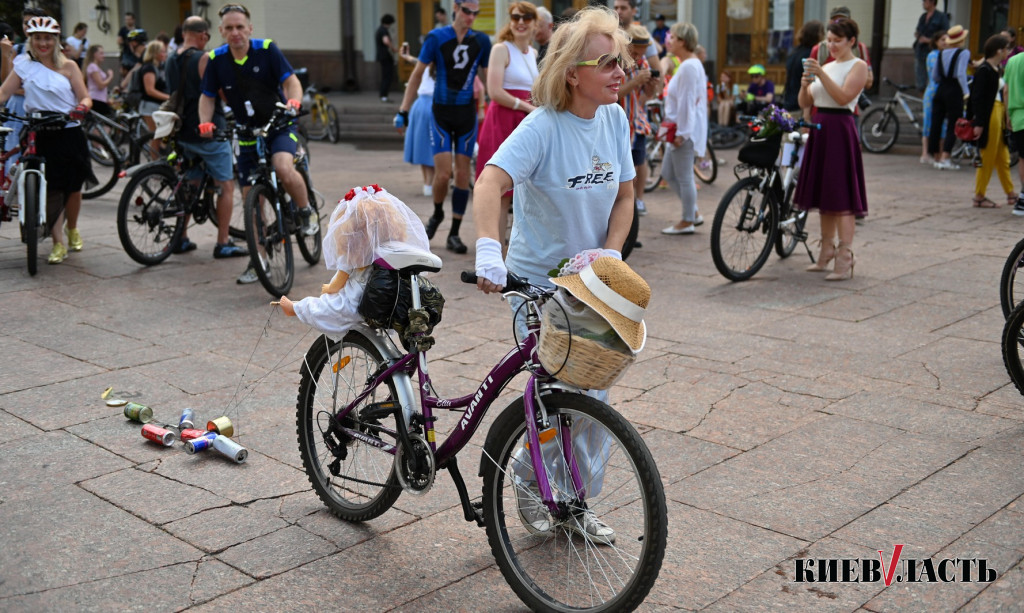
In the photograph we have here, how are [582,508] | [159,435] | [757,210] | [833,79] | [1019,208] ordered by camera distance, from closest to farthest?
A: [582,508] < [159,435] < [833,79] < [757,210] < [1019,208]

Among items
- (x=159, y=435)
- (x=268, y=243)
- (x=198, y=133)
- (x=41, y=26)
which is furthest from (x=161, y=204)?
(x=159, y=435)

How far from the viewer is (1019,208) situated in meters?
10.4

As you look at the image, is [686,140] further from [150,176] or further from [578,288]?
[578,288]

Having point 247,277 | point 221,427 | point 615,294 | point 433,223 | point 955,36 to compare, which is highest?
point 955,36

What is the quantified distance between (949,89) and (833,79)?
24.2 feet

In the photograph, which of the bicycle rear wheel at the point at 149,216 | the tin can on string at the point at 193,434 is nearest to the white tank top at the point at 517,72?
the bicycle rear wheel at the point at 149,216

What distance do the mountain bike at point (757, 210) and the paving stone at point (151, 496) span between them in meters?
4.56

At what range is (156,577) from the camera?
343 centimetres

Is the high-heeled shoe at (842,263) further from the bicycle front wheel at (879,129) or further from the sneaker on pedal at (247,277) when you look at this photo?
the bicycle front wheel at (879,129)

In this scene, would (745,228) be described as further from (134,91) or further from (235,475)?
(134,91)

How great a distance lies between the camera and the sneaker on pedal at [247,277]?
7.73 meters

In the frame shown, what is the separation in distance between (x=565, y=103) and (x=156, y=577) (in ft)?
6.70

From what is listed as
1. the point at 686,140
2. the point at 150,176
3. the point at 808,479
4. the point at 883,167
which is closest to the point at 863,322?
the point at 808,479

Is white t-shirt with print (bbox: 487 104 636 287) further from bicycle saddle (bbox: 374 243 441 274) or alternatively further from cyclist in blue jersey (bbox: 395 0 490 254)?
cyclist in blue jersey (bbox: 395 0 490 254)
